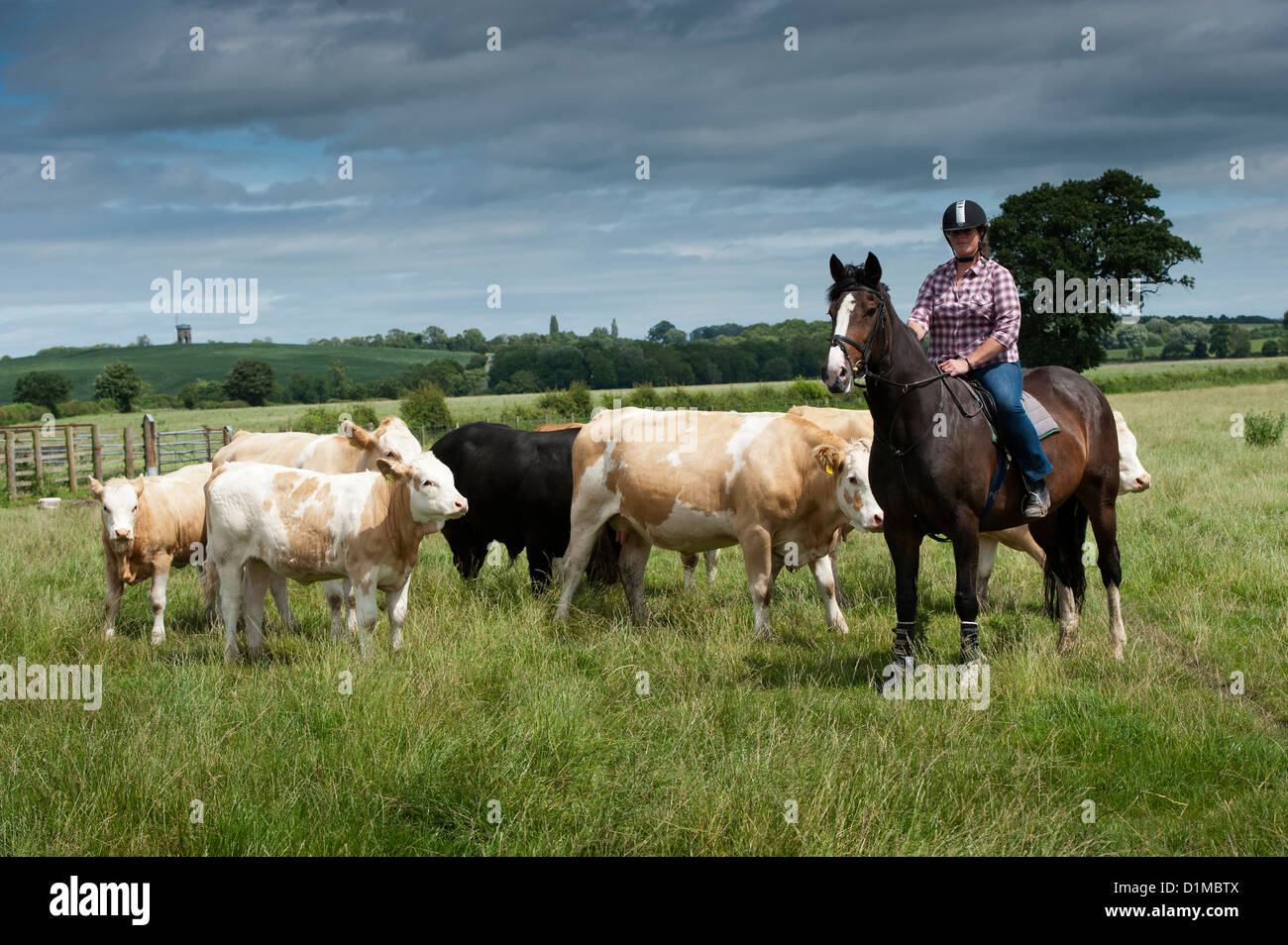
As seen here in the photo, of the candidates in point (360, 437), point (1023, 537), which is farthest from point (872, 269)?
point (360, 437)

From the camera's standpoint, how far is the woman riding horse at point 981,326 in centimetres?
664

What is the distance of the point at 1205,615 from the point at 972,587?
2.79 metres

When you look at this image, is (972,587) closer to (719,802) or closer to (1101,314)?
(719,802)

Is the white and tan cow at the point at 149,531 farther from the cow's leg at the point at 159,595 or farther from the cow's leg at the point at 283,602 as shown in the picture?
the cow's leg at the point at 283,602

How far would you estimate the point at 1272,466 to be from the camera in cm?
1664

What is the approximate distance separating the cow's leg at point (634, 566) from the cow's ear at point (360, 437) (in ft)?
9.11

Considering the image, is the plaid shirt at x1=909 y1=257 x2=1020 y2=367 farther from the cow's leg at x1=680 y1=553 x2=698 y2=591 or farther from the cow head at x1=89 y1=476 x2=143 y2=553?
the cow head at x1=89 y1=476 x2=143 y2=553

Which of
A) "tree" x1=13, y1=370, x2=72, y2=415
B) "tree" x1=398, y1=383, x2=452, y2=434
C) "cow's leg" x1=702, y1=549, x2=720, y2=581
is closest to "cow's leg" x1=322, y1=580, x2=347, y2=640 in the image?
"cow's leg" x1=702, y1=549, x2=720, y2=581

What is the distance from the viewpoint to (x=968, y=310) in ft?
22.7

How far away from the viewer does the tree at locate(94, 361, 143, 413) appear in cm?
8631

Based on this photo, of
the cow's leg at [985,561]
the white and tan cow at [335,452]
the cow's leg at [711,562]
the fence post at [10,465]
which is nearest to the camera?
the white and tan cow at [335,452]

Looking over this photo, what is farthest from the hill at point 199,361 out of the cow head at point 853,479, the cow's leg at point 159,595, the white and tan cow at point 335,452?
the cow head at point 853,479

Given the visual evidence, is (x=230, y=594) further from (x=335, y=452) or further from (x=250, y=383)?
(x=250, y=383)
